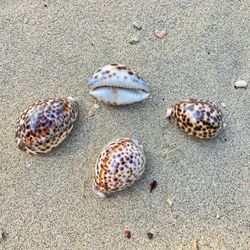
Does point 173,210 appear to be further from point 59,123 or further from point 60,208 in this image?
point 59,123

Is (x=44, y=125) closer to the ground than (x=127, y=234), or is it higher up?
higher up

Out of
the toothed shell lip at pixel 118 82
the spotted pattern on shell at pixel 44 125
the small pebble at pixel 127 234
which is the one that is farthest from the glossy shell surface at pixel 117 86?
the small pebble at pixel 127 234

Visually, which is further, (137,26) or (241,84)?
(137,26)

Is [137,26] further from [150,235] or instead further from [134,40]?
[150,235]

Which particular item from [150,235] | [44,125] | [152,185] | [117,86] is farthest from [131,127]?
[150,235]

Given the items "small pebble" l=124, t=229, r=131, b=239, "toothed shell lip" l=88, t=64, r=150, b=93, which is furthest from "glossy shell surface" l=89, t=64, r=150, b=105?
"small pebble" l=124, t=229, r=131, b=239

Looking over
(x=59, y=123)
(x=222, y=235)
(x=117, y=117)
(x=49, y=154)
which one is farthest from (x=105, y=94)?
(x=222, y=235)

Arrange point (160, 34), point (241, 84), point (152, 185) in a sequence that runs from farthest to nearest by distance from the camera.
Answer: point (160, 34), point (241, 84), point (152, 185)
